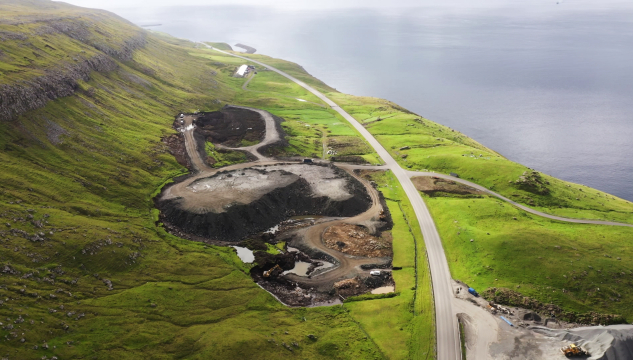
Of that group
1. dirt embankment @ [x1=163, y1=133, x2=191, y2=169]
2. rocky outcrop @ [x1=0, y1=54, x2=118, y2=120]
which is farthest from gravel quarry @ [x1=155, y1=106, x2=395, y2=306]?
rocky outcrop @ [x1=0, y1=54, x2=118, y2=120]

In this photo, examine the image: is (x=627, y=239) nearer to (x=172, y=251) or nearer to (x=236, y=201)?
(x=236, y=201)

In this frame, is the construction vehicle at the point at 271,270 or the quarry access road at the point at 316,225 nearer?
the construction vehicle at the point at 271,270

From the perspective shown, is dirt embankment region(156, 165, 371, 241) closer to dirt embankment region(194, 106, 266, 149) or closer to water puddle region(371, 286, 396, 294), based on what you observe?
water puddle region(371, 286, 396, 294)

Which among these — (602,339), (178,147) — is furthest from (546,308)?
(178,147)

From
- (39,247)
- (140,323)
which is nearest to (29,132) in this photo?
(39,247)

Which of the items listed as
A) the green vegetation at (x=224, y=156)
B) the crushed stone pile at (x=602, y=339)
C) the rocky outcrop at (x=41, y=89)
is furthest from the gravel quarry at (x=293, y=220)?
the rocky outcrop at (x=41, y=89)

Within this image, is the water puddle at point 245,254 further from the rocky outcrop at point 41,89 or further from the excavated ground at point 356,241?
the rocky outcrop at point 41,89

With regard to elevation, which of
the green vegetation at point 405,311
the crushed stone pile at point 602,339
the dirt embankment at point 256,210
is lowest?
the green vegetation at point 405,311
